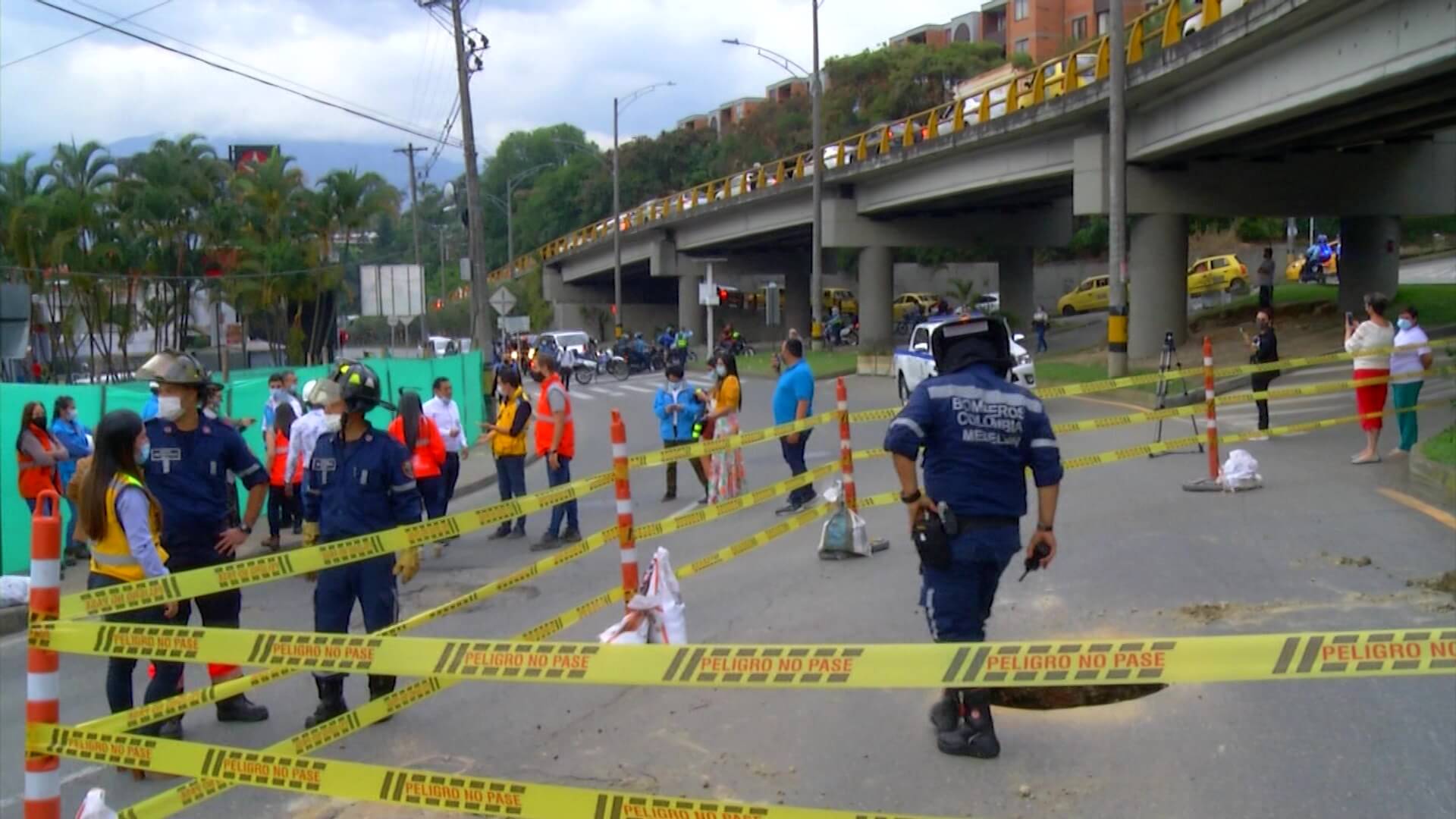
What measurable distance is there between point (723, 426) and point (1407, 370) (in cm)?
696

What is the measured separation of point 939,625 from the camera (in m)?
5.57

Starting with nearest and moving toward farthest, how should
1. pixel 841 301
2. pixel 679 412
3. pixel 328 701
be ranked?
pixel 328 701 < pixel 679 412 < pixel 841 301

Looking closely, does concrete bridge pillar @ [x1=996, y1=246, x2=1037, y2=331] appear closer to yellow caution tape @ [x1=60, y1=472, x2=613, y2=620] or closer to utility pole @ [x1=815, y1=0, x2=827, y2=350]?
utility pole @ [x1=815, y1=0, x2=827, y2=350]

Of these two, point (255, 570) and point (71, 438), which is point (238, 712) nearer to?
point (255, 570)

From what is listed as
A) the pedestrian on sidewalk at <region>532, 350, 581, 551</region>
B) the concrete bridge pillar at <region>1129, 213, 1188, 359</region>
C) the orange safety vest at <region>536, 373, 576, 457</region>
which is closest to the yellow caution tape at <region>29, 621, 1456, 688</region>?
the pedestrian on sidewalk at <region>532, 350, 581, 551</region>

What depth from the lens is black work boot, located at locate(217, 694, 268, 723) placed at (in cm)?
698

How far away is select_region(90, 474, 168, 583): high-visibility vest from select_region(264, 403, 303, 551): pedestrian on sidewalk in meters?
6.23

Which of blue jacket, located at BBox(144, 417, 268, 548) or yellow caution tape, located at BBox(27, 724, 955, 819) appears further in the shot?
blue jacket, located at BBox(144, 417, 268, 548)

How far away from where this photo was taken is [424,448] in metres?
11.5

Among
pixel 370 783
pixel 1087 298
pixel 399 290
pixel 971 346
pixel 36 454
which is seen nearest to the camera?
pixel 370 783

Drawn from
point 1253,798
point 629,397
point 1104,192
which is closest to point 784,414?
point 1253,798

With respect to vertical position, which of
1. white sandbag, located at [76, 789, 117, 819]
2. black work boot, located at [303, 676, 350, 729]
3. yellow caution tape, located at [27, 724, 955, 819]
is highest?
yellow caution tape, located at [27, 724, 955, 819]

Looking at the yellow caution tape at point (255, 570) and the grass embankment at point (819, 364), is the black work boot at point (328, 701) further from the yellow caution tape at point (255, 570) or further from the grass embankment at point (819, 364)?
the grass embankment at point (819, 364)

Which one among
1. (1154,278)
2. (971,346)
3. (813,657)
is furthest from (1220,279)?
(813,657)
